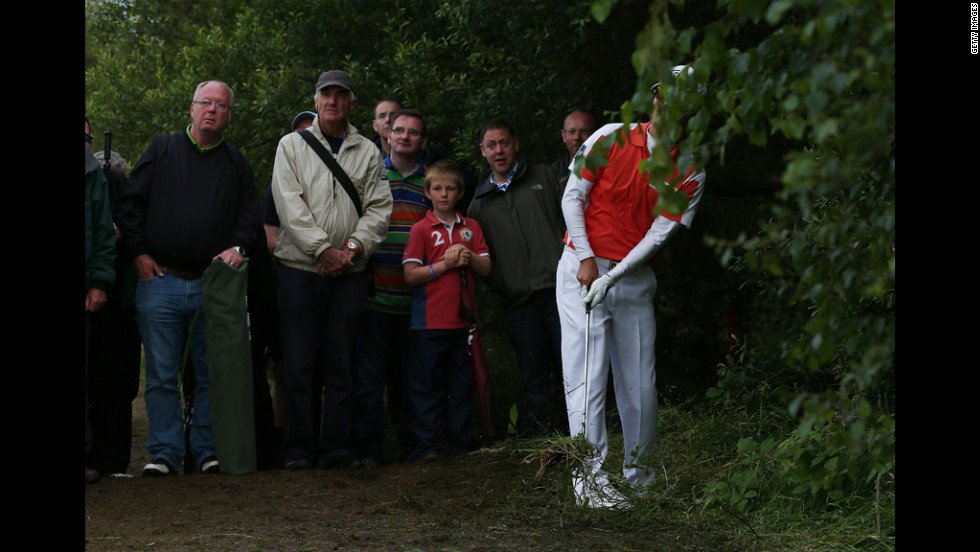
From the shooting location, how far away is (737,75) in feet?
8.16

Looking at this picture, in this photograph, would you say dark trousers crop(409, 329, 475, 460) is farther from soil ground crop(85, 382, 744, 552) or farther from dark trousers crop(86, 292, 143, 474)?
dark trousers crop(86, 292, 143, 474)

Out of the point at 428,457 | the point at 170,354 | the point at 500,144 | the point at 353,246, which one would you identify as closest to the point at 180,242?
the point at 170,354

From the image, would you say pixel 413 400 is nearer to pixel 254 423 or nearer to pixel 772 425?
Answer: pixel 254 423

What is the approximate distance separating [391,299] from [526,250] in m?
0.91

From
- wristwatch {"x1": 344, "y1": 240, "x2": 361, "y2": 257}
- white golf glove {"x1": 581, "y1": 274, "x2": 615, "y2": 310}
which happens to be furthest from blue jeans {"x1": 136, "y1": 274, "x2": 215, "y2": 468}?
white golf glove {"x1": 581, "y1": 274, "x2": 615, "y2": 310}

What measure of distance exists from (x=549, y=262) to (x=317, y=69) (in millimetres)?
3955

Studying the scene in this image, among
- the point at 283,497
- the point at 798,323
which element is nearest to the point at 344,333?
the point at 283,497

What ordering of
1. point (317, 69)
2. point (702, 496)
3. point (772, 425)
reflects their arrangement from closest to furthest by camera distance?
point (702, 496)
point (772, 425)
point (317, 69)

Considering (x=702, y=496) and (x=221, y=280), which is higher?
(x=221, y=280)

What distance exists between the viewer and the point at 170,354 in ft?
20.6

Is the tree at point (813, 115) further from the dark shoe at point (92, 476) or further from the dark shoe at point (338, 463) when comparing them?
the dark shoe at point (92, 476)

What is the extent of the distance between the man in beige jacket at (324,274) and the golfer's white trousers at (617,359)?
1.81m

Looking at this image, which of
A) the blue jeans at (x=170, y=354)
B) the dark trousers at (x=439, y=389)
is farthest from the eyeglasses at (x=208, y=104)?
the dark trousers at (x=439, y=389)

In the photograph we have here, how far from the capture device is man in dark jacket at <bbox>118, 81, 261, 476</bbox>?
624 centimetres
